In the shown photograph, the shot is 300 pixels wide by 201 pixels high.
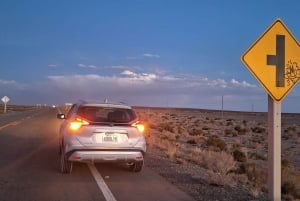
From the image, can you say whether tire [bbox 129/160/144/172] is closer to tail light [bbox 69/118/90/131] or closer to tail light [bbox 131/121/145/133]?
tail light [bbox 131/121/145/133]

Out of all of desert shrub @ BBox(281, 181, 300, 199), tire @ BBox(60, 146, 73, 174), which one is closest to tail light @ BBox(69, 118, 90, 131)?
tire @ BBox(60, 146, 73, 174)

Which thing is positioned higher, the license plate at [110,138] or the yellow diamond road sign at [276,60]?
the yellow diamond road sign at [276,60]

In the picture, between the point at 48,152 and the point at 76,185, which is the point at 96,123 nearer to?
the point at 76,185

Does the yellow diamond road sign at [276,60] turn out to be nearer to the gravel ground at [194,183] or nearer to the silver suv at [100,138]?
the gravel ground at [194,183]

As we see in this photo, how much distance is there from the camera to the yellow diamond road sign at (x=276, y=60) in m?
7.79

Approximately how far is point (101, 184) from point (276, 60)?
15.5 feet

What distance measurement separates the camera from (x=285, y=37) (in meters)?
7.91

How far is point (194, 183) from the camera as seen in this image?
422 inches

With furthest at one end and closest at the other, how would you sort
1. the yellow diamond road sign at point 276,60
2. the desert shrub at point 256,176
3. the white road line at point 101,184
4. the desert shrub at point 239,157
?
the desert shrub at point 239,157 < the desert shrub at point 256,176 < the white road line at point 101,184 < the yellow diamond road sign at point 276,60

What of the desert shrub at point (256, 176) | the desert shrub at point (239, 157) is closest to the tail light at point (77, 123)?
the desert shrub at point (256, 176)

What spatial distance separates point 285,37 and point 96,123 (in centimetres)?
498

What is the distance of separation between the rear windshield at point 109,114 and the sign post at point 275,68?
4.24 metres

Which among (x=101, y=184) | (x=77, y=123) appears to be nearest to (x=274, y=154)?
(x=101, y=184)

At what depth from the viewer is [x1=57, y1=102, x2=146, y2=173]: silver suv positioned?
10578 mm
